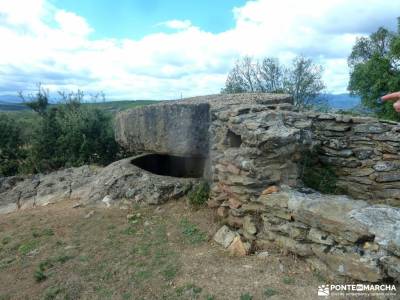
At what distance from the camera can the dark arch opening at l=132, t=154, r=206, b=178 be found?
7.61m

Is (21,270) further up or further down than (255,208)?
further down

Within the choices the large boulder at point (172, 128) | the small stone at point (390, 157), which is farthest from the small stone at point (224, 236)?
the small stone at point (390, 157)

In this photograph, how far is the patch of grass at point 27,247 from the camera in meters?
5.20

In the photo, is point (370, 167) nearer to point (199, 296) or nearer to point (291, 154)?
point (291, 154)

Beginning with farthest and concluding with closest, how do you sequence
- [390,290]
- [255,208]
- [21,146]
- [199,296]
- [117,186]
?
[21,146] → [117,186] → [255,208] → [199,296] → [390,290]

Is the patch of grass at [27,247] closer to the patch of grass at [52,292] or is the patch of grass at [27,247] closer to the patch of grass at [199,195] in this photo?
the patch of grass at [52,292]

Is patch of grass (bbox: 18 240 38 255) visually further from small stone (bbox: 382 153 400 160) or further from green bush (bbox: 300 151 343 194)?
small stone (bbox: 382 153 400 160)

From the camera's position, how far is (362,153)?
5.13m

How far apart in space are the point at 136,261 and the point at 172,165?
4112 millimetres

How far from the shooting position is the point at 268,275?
147 inches

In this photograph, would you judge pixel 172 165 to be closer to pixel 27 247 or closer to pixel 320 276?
pixel 27 247

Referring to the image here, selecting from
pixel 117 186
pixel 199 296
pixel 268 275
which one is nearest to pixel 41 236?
pixel 117 186

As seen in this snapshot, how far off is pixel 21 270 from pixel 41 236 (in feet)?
2.87

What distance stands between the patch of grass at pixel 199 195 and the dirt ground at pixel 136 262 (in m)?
0.16
